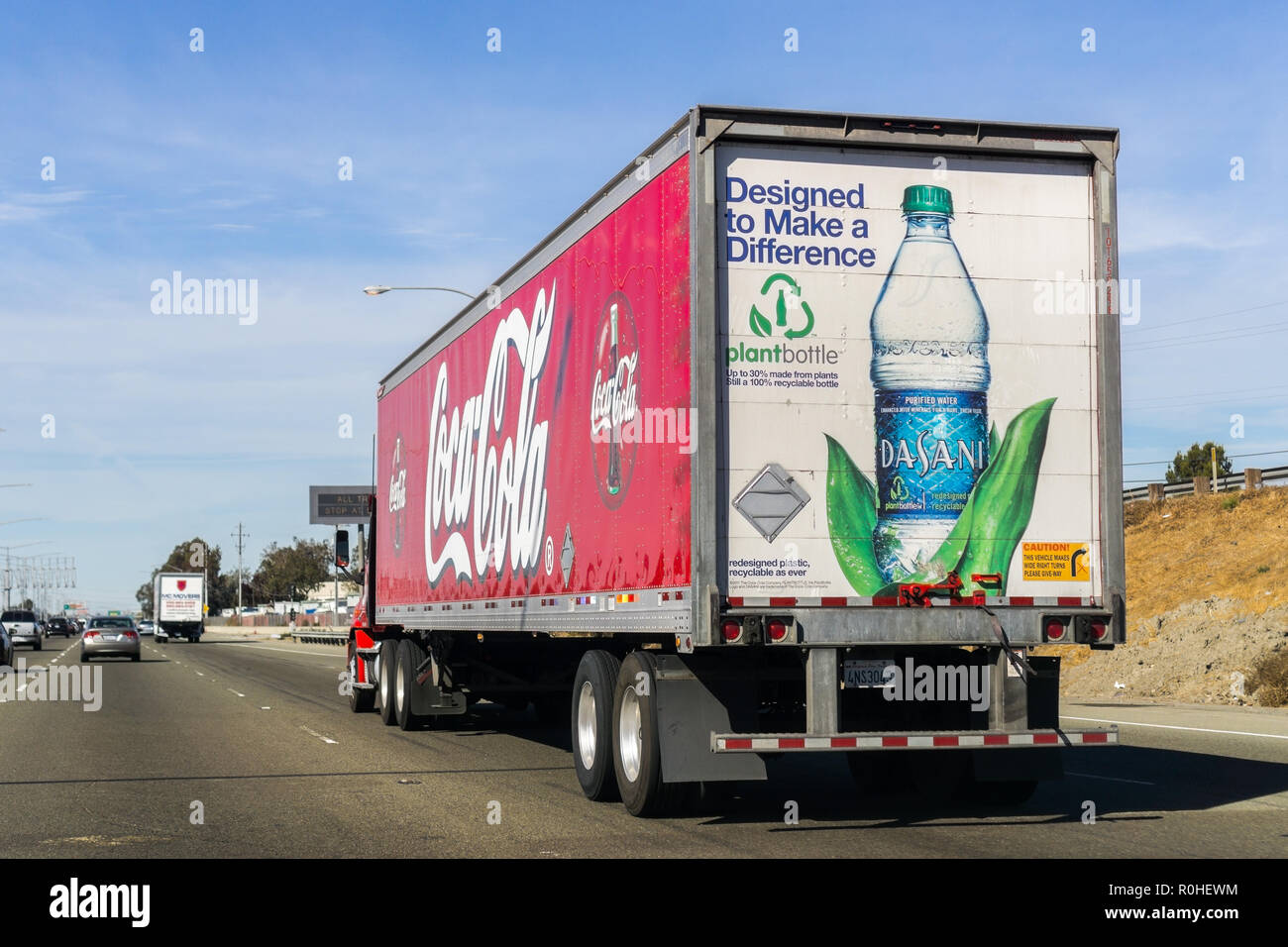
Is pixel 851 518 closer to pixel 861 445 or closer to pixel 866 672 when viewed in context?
pixel 861 445

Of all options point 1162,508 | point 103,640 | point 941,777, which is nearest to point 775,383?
point 941,777

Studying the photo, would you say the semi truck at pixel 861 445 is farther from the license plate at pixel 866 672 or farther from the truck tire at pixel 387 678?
the truck tire at pixel 387 678

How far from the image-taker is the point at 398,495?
22312 millimetres

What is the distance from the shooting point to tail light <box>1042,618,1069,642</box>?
11039 millimetres

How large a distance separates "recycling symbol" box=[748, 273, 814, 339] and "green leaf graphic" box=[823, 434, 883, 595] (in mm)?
760

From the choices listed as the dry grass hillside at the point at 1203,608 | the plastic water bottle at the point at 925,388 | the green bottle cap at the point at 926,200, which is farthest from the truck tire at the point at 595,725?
the dry grass hillside at the point at 1203,608

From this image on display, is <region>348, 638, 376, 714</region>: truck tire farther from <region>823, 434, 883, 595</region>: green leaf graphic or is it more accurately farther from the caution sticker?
the caution sticker

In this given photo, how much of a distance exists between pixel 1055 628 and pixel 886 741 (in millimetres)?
1621

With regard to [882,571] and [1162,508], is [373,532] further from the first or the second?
[1162,508]

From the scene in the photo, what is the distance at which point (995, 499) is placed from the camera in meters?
11.1

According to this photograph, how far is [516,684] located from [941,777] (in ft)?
23.8

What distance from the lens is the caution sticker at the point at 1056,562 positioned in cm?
1112

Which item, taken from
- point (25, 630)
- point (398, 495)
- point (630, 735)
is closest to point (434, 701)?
Result: point (398, 495)

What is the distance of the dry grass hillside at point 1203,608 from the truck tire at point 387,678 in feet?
44.9
